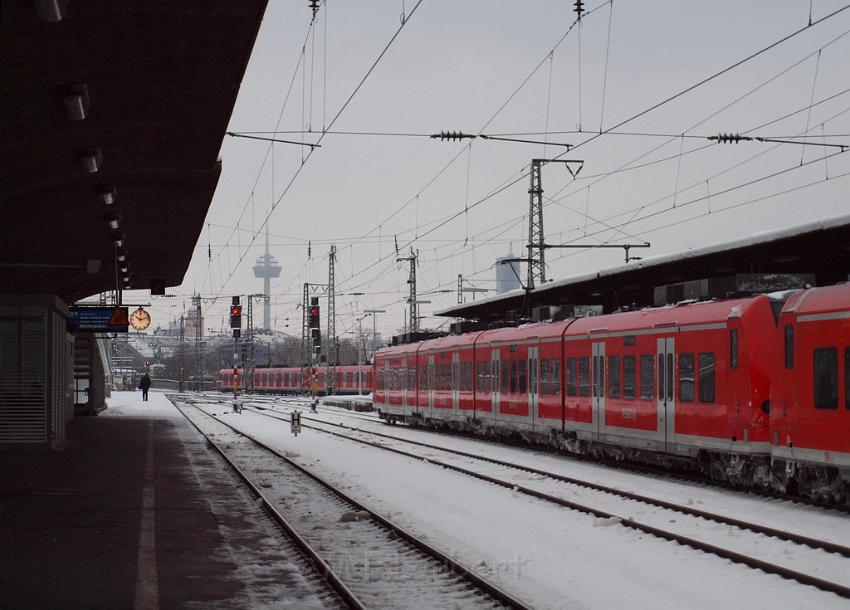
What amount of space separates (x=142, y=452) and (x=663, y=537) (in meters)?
16.7

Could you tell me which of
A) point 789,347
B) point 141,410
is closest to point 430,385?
point 789,347

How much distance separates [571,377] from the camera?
82.7 ft

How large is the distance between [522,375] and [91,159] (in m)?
15.7

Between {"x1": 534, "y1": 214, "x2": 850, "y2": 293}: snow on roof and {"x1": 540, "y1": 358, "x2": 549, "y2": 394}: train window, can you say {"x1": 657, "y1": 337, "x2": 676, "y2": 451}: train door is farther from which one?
{"x1": 540, "y1": 358, "x2": 549, "y2": 394}: train window

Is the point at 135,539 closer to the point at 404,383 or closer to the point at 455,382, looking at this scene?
the point at 455,382

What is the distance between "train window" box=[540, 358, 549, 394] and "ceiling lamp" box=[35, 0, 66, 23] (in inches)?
753

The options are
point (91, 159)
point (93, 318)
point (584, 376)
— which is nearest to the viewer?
point (91, 159)

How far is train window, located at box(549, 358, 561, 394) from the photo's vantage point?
26.0 m

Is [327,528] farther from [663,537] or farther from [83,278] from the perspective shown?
[83,278]

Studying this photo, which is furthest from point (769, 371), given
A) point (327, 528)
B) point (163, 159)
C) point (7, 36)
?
point (7, 36)

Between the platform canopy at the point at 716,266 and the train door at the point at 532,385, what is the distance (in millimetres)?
2230

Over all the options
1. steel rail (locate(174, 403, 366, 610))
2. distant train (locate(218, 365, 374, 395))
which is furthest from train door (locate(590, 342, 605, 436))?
distant train (locate(218, 365, 374, 395))

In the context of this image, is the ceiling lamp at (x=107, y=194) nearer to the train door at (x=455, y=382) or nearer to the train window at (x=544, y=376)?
the train window at (x=544, y=376)

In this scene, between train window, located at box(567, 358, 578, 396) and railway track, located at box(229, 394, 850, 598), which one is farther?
train window, located at box(567, 358, 578, 396)
